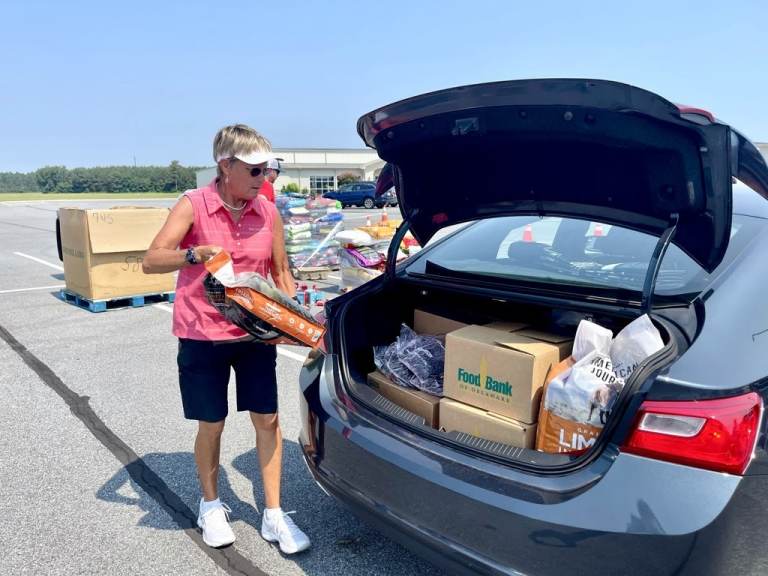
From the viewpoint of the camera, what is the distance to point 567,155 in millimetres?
2133

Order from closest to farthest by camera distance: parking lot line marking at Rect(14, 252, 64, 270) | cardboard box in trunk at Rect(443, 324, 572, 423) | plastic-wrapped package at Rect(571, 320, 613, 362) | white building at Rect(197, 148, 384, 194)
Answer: plastic-wrapped package at Rect(571, 320, 613, 362) < cardboard box in trunk at Rect(443, 324, 572, 423) < parking lot line marking at Rect(14, 252, 64, 270) < white building at Rect(197, 148, 384, 194)

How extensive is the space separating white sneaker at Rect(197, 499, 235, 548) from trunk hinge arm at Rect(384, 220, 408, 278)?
1.30m

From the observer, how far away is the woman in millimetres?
2266

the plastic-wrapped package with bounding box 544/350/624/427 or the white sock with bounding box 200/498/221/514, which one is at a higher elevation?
the plastic-wrapped package with bounding box 544/350/624/427

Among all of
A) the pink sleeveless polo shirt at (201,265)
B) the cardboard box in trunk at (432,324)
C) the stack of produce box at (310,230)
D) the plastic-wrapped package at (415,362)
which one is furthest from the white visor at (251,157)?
the stack of produce box at (310,230)

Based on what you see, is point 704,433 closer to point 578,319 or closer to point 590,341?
point 590,341

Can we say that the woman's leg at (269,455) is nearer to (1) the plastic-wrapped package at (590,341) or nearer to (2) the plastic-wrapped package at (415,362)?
(2) the plastic-wrapped package at (415,362)

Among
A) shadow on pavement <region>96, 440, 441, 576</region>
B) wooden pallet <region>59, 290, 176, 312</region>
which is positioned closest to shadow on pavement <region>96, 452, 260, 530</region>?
shadow on pavement <region>96, 440, 441, 576</region>

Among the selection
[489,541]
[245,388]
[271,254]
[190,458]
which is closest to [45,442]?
[190,458]

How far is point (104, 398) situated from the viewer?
4.09 meters

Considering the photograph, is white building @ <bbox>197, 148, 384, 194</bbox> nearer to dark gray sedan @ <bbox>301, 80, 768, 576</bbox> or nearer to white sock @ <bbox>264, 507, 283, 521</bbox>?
dark gray sedan @ <bbox>301, 80, 768, 576</bbox>

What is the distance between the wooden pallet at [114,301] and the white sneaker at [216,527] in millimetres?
4860

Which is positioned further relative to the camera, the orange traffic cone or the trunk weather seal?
the orange traffic cone

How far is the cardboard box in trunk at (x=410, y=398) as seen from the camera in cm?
231
